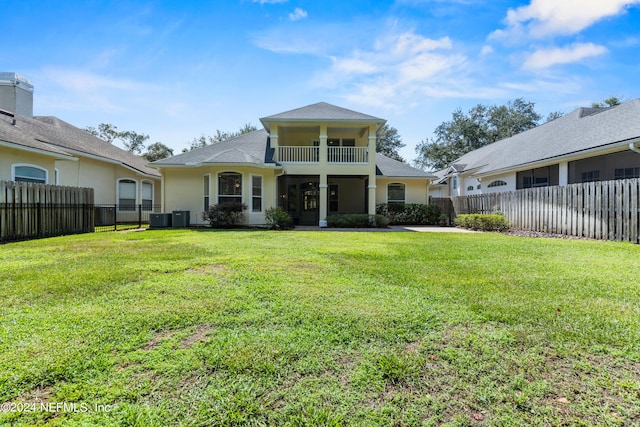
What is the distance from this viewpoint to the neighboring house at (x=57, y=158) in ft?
36.1

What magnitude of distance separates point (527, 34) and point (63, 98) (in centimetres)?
2668

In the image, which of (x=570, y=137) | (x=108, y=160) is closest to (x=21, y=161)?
(x=108, y=160)

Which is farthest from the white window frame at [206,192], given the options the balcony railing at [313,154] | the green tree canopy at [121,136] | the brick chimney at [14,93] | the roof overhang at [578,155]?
the green tree canopy at [121,136]

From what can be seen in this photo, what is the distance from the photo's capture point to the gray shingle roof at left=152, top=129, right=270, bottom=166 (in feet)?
46.0

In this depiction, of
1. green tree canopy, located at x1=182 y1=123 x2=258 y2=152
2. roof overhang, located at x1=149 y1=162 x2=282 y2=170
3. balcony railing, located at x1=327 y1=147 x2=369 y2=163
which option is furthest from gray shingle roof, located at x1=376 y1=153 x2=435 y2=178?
green tree canopy, located at x1=182 y1=123 x2=258 y2=152

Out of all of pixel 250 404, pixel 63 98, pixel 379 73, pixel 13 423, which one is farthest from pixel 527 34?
pixel 63 98

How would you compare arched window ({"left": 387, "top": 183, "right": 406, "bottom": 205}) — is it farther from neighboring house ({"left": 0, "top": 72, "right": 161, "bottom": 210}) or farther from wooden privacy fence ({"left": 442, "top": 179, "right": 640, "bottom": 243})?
neighboring house ({"left": 0, "top": 72, "right": 161, "bottom": 210})

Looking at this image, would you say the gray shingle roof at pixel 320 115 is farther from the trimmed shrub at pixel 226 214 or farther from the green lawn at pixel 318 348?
the green lawn at pixel 318 348

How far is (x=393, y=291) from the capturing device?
4.00 meters

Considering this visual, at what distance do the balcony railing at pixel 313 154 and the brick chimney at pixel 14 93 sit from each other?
1472cm

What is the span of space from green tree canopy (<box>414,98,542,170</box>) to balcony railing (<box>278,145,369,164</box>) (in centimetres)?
2771

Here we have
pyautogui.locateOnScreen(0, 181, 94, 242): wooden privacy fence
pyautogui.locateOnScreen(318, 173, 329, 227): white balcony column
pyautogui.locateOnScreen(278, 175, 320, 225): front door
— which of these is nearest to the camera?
pyautogui.locateOnScreen(0, 181, 94, 242): wooden privacy fence

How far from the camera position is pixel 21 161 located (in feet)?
36.9

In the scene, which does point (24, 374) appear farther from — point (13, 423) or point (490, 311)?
point (490, 311)
